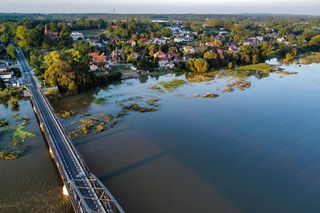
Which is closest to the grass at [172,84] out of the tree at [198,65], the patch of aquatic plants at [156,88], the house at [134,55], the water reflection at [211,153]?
the patch of aquatic plants at [156,88]

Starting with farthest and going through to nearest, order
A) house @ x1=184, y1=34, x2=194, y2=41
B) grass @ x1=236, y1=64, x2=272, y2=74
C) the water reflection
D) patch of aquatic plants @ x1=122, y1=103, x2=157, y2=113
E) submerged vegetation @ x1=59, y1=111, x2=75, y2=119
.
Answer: house @ x1=184, y1=34, x2=194, y2=41 → grass @ x1=236, y1=64, x2=272, y2=74 → patch of aquatic plants @ x1=122, y1=103, x2=157, y2=113 → submerged vegetation @ x1=59, y1=111, x2=75, y2=119 → the water reflection

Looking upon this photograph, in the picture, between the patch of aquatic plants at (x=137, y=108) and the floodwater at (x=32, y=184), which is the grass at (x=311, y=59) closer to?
the patch of aquatic plants at (x=137, y=108)

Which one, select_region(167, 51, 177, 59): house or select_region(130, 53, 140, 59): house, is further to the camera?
select_region(167, 51, 177, 59): house

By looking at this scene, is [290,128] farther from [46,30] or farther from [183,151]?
[46,30]

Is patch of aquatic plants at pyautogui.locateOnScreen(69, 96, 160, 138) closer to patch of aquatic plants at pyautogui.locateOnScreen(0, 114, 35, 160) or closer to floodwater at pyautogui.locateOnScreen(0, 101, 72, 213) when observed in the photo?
floodwater at pyautogui.locateOnScreen(0, 101, 72, 213)

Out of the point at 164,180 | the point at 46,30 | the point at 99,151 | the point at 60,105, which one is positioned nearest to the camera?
the point at 164,180

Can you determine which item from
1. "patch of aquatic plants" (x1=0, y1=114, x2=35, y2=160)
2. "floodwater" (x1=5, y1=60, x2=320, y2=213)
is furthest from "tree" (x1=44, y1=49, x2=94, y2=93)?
"patch of aquatic plants" (x1=0, y1=114, x2=35, y2=160)

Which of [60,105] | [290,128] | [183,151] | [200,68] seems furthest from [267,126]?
[200,68]

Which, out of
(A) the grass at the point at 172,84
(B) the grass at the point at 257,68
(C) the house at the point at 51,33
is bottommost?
(A) the grass at the point at 172,84
